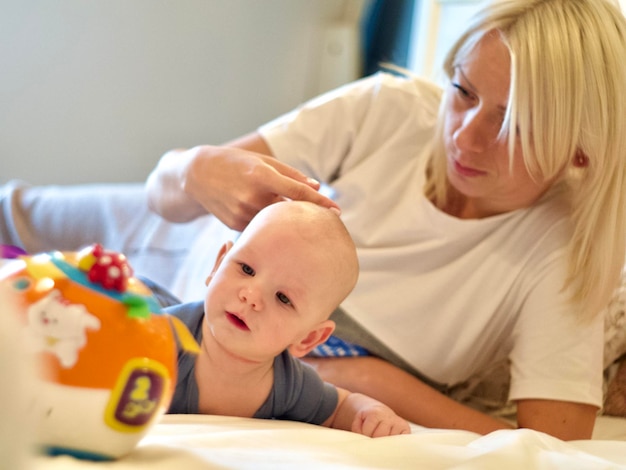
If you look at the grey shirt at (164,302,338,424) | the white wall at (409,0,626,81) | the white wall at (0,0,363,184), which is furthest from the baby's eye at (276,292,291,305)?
the white wall at (0,0,363,184)

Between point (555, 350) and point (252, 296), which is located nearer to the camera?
point (252, 296)

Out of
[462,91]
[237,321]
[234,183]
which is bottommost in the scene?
[237,321]

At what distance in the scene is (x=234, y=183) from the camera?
0.90 metres

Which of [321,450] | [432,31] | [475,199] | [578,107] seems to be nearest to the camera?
[321,450]

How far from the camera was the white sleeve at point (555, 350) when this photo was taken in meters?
1.04

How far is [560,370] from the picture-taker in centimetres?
104

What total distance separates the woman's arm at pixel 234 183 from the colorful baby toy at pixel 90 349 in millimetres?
330

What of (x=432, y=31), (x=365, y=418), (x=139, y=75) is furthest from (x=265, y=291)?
(x=139, y=75)

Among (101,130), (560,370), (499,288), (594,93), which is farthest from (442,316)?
(101,130)

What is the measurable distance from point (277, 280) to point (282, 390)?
0.17 metres

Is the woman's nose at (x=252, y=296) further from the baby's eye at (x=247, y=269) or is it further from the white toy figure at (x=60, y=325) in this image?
the white toy figure at (x=60, y=325)

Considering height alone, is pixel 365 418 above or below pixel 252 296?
below

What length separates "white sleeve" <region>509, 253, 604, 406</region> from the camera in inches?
40.8

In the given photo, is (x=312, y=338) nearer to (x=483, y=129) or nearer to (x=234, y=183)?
(x=234, y=183)
